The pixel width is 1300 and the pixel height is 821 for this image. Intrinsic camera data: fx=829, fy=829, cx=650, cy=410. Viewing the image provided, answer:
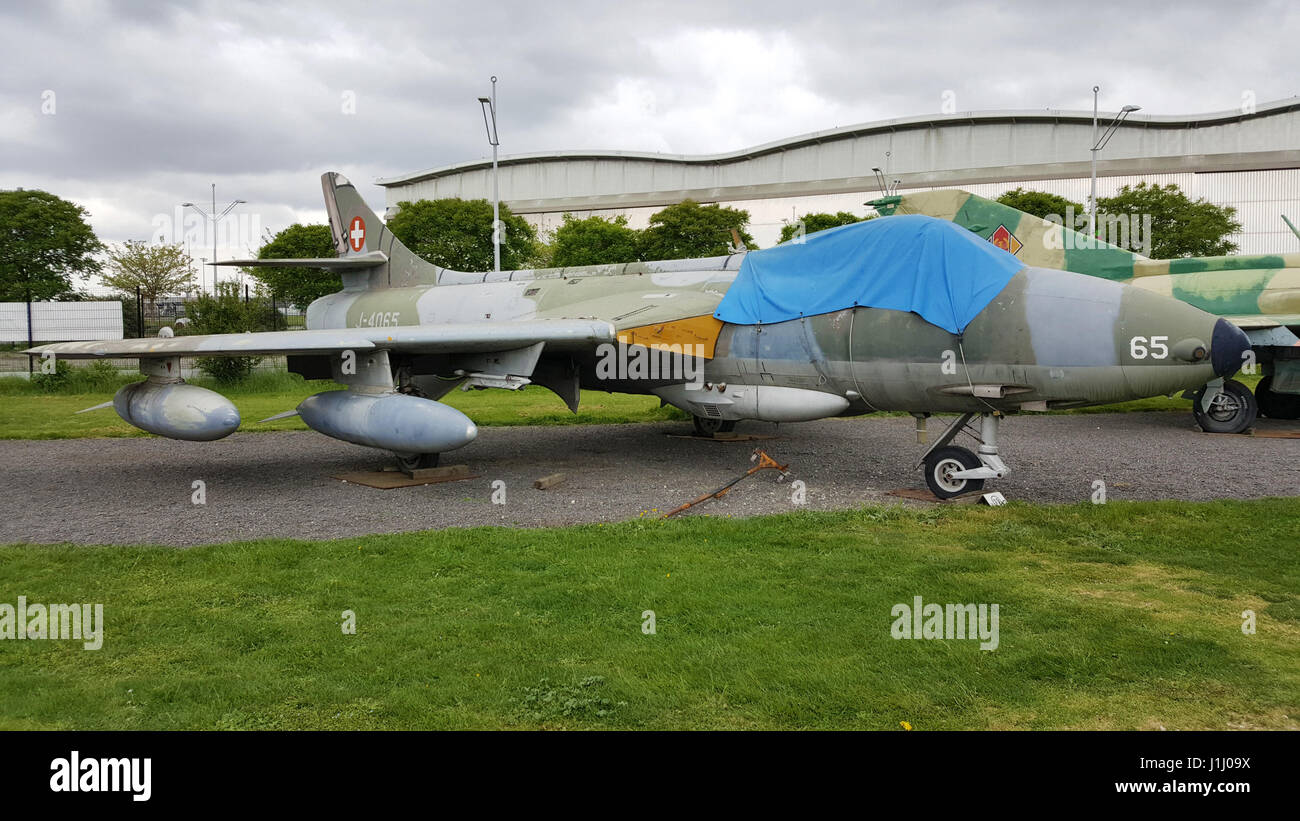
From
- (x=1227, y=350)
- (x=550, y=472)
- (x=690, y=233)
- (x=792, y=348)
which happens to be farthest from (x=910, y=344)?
(x=690, y=233)

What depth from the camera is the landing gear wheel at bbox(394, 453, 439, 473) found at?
11.5m

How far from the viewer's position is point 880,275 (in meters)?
9.78

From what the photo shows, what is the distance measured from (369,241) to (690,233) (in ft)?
87.2

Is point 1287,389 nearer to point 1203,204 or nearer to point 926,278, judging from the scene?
point 926,278

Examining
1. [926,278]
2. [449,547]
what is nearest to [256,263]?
[449,547]

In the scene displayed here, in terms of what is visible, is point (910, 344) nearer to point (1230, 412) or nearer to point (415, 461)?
point (415, 461)

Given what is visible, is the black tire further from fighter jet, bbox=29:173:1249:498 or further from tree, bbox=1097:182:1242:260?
tree, bbox=1097:182:1242:260

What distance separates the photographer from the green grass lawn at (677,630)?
13.8 ft

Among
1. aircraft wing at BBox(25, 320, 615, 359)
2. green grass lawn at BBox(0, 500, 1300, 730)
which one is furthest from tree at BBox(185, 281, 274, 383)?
green grass lawn at BBox(0, 500, 1300, 730)

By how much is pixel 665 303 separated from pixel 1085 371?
5369 millimetres

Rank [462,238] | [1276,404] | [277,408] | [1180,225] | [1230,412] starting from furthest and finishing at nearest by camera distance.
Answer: [462,238]
[1180,225]
[277,408]
[1276,404]
[1230,412]

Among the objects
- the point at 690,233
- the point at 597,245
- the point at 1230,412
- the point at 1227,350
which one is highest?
the point at 690,233

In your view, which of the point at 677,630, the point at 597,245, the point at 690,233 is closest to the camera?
the point at 677,630

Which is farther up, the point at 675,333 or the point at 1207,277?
the point at 1207,277
